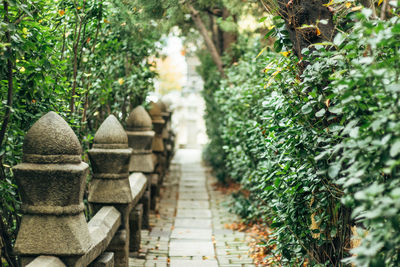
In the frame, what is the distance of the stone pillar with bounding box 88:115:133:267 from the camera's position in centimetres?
548

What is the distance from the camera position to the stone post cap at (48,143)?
3215mm

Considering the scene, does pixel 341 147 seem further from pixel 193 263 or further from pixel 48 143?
pixel 193 263

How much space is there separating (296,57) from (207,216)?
18.9 feet

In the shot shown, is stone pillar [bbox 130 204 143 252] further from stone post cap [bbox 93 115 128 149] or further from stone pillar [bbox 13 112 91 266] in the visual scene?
stone pillar [bbox 13 112 91 266]

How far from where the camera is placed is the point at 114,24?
6.94 metres

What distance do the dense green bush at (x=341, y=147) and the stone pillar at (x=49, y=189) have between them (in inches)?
65.7

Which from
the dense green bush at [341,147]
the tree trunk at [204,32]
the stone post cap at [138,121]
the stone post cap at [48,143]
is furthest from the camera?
the tree trunk at [204,32]

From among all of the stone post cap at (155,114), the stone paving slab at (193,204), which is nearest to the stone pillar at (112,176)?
the stone paving slab at (193,204)

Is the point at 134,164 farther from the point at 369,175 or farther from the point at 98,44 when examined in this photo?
the point at 369,175

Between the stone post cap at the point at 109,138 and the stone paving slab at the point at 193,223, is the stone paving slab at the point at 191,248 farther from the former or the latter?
the stone post cap at the point at 109,138

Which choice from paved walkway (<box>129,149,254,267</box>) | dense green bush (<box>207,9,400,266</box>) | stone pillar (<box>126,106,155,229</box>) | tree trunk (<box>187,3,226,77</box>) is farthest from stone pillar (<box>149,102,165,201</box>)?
dense green bush (<box>207,9,400,266</box>)

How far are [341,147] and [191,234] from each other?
17.4ft

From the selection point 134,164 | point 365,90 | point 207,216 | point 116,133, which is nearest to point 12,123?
point 116,133

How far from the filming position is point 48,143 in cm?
322
